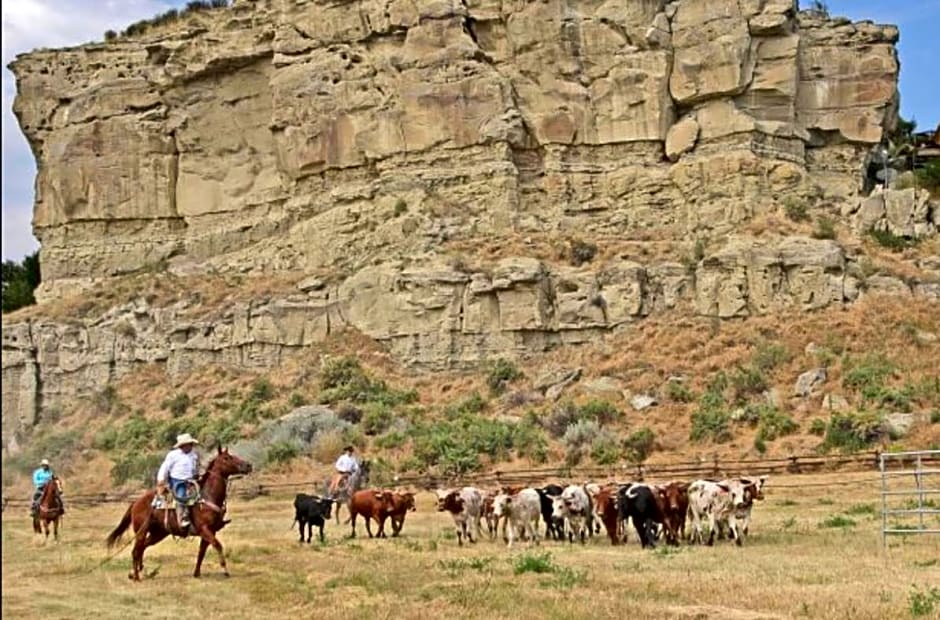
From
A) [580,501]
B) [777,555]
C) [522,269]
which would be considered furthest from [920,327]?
[777,555]

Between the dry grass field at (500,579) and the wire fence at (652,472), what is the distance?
9013 millimetres

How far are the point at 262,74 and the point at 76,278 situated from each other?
13136 mm

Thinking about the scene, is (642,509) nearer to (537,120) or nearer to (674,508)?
(674,508)

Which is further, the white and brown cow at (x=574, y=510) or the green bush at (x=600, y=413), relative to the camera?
the green bush at (x=600, y=413)

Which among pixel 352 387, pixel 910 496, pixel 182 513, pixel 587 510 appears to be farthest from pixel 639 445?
pixel 182 513

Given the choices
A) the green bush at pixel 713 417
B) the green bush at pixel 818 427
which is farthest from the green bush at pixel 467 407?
the green bush at pixel 818 427

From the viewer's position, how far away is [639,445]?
38156 millimetres

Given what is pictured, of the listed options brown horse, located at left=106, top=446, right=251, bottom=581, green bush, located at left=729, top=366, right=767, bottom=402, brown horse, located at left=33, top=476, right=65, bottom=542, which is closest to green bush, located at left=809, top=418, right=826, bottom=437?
green bush, located at left=729, top=366, right=767, bottom=402

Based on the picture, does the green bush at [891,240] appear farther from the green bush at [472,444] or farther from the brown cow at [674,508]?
the brown cow at [674,508]

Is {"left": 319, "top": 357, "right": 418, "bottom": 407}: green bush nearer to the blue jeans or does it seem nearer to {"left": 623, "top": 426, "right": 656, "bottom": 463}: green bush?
{"left": 623, "top": 426, "right": 656, "bottom": 463}: green bush

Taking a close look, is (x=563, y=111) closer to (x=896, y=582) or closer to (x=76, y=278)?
(x=76, y=278)

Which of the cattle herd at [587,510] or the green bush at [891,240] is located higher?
the green bush at [891,240]

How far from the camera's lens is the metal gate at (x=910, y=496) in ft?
56.1

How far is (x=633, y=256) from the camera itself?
153 feet
